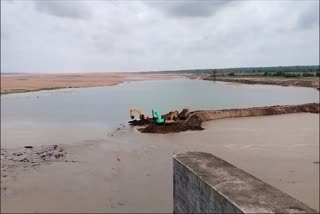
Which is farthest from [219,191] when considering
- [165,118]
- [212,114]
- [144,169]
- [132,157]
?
[212,114]

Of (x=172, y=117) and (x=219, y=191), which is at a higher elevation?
(x=172, y=117)

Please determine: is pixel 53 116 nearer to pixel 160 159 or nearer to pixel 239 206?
pixel 160 159

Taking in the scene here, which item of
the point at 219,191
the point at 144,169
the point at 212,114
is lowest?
the point at 144,169

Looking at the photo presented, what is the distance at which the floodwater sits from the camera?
8539 millimetres

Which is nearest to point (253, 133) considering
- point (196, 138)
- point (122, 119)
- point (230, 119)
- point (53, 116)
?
point (196, 138)

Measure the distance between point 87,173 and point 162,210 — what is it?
11.8 ft

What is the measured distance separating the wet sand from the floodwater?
0.08ft

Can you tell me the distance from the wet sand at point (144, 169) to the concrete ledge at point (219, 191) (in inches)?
49.7

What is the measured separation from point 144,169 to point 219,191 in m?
5.94

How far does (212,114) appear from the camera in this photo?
22453 mm

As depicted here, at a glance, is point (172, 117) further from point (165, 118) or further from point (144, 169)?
point (144, 169)

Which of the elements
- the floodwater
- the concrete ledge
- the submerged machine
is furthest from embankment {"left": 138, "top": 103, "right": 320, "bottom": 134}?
the concrete ledge

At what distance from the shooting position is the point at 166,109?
2720 cm

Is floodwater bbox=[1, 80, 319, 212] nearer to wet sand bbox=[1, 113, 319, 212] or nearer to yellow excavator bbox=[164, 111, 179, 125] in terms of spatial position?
wet sand bbox=[1, 113, 319, 212]
